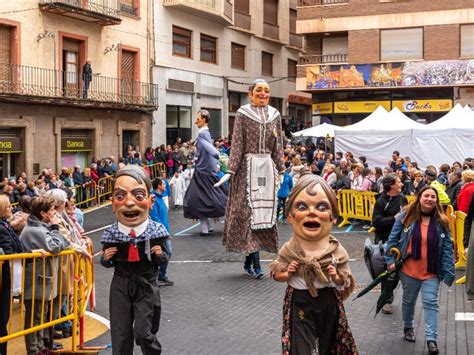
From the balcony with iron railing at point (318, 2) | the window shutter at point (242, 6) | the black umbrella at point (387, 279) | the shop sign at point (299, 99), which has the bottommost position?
the black umbrella at point (387, 279)

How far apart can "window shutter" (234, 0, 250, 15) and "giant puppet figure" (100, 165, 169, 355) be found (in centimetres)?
3349

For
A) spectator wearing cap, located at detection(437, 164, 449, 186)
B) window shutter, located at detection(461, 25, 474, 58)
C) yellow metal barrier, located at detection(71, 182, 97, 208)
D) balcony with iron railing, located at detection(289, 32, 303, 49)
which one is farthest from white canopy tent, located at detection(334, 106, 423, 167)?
balcony with iron railing, located at detection(289, 32, 303, 49)

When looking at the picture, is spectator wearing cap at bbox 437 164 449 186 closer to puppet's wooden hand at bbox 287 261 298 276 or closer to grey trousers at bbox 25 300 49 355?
grey trousers at bbox 25 300 49 355

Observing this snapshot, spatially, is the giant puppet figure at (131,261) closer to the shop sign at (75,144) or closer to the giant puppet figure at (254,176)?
the giant puppet figure at (254,176)

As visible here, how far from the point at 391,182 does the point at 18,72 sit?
19.1 meters

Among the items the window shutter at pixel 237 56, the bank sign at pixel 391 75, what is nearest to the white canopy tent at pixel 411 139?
the bank sign at pixel 391 75

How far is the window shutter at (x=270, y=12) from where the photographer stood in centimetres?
4141

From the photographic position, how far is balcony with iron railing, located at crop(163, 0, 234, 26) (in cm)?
3278

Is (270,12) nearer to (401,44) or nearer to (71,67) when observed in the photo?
(401,44)

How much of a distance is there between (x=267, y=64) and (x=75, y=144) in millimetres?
16802

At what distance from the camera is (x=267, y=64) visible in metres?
42.1

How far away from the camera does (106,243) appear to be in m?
6.27

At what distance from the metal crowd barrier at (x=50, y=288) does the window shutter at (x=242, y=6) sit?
32.5 metres

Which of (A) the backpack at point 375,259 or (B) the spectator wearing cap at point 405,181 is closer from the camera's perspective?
(A) the backpack at point 375,259
